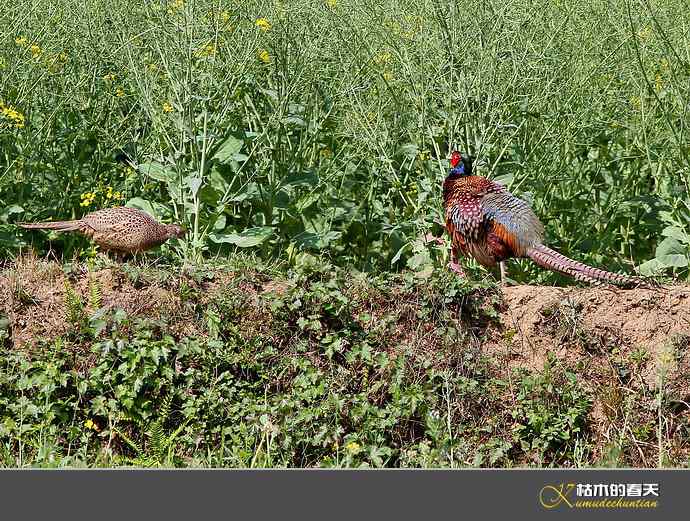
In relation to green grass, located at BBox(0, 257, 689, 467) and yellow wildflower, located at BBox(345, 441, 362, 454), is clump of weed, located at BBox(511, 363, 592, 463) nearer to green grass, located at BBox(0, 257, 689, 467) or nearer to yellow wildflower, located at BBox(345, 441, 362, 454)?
green grass, located at BBox(0, 257, 689, 467)

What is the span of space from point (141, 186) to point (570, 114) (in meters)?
3.64

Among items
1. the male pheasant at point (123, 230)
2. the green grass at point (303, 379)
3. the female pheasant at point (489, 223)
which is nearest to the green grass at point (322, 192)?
the green grass at point (303, 379)

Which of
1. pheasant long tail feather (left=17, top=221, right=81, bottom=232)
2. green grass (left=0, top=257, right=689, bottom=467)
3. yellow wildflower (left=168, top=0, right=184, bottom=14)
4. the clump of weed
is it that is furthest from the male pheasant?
the clump of weed

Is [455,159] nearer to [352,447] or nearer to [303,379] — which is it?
[303,379]

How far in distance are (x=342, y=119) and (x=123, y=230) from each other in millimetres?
2198

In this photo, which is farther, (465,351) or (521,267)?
(521,267)

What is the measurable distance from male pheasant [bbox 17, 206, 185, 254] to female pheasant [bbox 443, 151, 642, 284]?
212 centimetres

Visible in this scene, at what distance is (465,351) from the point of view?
22.0 feet

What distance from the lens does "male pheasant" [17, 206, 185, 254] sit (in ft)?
23.9

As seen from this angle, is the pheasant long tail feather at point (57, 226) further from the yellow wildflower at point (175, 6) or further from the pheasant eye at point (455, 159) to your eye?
the pheasant eye at point (455, 159)

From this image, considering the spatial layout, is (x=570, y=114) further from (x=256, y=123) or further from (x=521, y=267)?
(x=256, y=123)

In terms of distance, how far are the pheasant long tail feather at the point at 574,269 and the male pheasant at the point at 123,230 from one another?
2.68 metres

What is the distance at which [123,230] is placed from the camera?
7273 mm

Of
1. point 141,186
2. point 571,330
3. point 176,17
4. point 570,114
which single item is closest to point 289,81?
point 176,17
